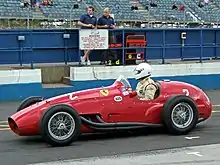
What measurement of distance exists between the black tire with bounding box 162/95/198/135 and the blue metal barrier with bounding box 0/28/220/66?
7.34 metres

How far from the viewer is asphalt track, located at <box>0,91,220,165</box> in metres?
7.40

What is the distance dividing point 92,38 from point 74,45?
2.96 ft

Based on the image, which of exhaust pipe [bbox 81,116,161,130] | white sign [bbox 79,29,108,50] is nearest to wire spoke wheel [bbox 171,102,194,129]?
exhaust pipe [bbox 81,116,161,130]

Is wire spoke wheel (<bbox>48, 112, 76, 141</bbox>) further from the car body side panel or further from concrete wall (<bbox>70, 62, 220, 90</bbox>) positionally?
concrete wall (<bbox>70, 62, 220, 90</bbox>)

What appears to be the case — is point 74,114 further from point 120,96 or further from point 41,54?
point 41,54

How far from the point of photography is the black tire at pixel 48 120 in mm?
8016

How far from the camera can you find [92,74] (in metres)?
15.7

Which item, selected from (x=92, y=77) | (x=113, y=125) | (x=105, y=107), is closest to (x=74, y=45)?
(x=92, y=77)

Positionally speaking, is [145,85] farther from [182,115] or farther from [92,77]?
[92,77]

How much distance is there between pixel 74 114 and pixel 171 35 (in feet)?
33.6

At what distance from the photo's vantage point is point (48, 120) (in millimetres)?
8031

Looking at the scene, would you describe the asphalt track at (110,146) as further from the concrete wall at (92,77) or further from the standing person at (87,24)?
the standing person at (87,24)

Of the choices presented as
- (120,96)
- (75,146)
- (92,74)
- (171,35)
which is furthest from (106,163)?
(171,35)

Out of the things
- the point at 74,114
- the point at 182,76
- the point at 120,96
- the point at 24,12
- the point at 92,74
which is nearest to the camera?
the point at 74,114
